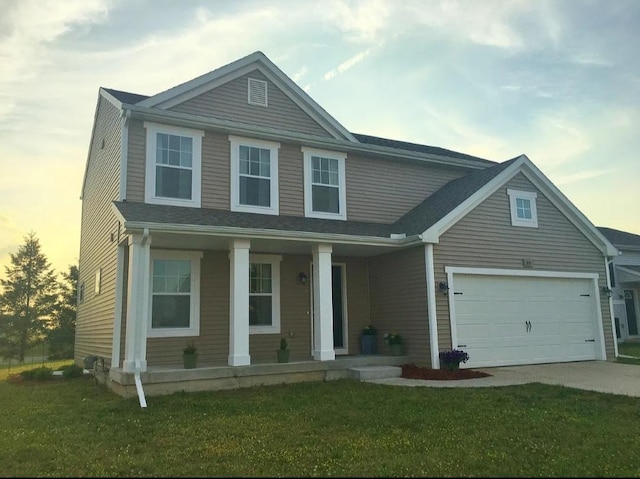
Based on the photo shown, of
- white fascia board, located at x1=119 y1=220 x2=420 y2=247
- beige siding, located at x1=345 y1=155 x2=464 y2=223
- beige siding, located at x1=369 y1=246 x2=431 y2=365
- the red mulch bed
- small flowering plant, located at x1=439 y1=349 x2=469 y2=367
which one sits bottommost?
the red mulch bed

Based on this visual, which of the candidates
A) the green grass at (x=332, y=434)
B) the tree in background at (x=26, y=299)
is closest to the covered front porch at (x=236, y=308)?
the green grass at (x=332, y=434)

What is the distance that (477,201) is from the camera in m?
11.8

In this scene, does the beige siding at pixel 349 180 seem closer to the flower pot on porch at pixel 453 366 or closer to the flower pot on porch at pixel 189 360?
the flower pot on porch at pixel 189 360

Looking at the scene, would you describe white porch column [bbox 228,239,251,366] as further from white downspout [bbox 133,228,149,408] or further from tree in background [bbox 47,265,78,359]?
tree in background [bbox 47,265,78,359]

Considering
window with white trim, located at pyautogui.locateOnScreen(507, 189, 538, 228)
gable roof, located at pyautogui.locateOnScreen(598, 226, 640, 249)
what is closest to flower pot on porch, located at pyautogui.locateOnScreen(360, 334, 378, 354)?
window with white trim, located at pyautogui.locateOnScreen(507, 189, 538, 228)

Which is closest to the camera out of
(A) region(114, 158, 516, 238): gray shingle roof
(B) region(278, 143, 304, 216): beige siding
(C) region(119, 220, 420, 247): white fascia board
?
(C) region(119, 220, 420, 247): white fascia board

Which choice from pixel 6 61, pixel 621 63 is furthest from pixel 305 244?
pixel 621 63

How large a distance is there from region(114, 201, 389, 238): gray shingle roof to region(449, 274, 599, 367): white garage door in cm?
253

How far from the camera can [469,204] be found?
11602 mm

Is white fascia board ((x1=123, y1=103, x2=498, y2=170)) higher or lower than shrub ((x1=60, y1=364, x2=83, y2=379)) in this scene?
higher

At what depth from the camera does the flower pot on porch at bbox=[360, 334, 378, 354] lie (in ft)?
39.3

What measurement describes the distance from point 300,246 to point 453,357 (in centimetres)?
390

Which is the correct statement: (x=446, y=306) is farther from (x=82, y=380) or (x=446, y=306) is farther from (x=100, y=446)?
(x=82, y=380)

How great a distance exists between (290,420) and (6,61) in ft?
32.0
